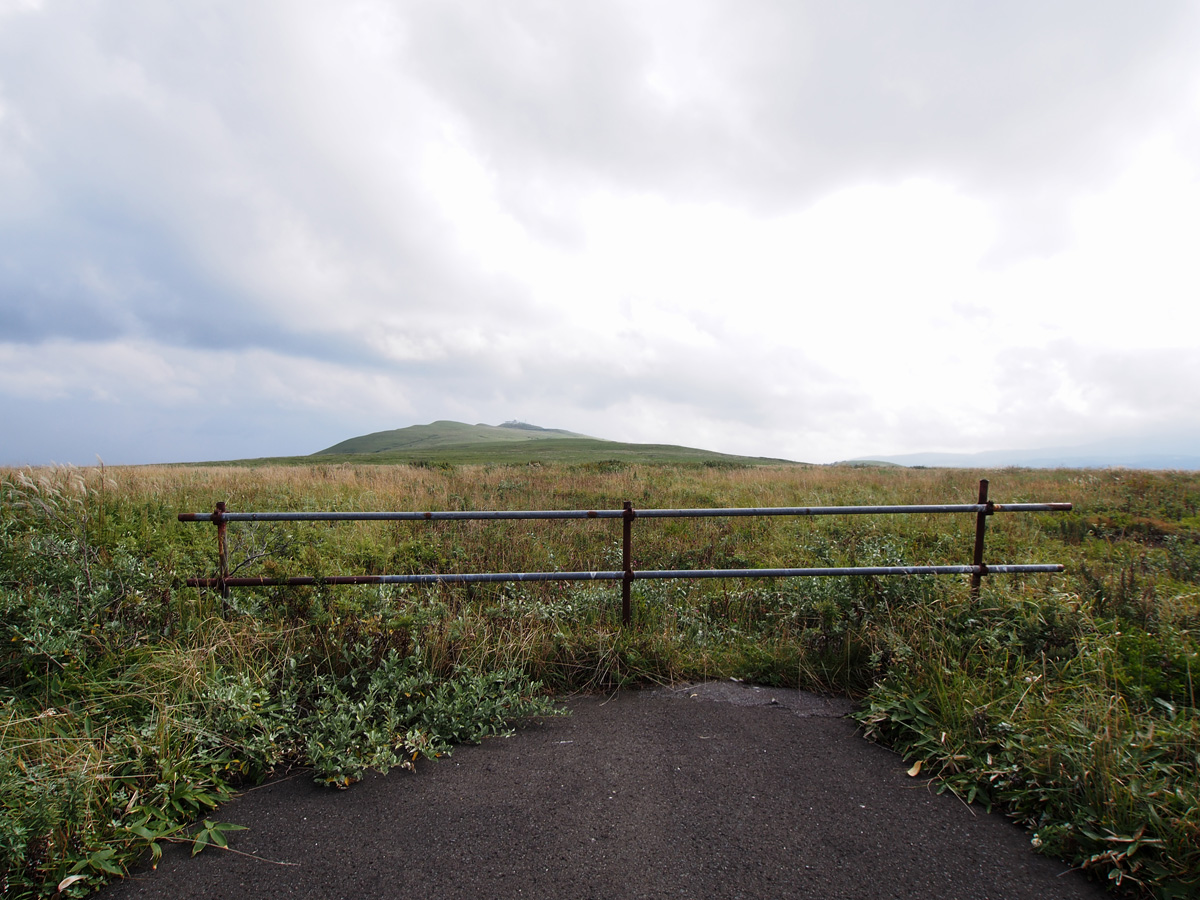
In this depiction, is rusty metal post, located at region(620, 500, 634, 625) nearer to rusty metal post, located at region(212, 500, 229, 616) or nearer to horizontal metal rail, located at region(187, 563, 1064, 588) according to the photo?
horizontal metal rail, located at region(187, 563, 1064, 588)

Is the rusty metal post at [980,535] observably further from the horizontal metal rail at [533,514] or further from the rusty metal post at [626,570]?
the rusty metal post at [626,570]

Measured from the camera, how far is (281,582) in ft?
15.0

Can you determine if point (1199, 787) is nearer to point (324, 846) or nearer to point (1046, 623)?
point (1046, 623)

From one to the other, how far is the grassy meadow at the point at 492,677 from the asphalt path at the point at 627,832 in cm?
19

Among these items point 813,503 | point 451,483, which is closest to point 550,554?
point 813,503

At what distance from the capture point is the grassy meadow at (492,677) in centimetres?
265

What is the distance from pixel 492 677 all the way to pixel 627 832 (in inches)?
59.1

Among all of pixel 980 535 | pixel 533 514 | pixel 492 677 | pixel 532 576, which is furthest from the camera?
pixel 980 535

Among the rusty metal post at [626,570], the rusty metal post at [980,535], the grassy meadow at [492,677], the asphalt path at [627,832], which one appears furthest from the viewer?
the rusty metal post at [980,535]

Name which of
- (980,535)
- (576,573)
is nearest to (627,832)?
(576,573)

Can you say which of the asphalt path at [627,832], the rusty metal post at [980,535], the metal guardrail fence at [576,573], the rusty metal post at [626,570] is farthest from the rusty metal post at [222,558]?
the rusty metal post at [980,535]

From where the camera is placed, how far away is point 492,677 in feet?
12.8

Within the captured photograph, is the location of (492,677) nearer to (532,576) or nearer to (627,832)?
(532,576)

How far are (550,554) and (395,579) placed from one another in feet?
11.8
